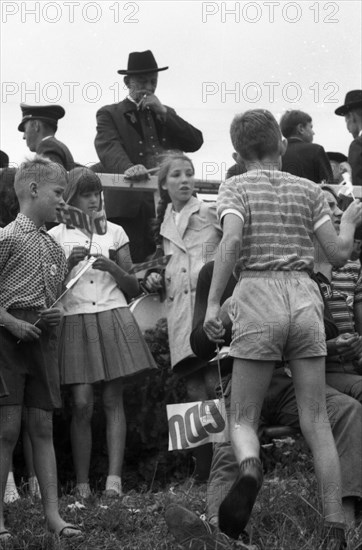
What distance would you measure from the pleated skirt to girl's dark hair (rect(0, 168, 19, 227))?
674 mm

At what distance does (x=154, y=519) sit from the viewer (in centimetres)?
629

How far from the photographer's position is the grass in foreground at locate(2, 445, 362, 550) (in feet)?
18.5

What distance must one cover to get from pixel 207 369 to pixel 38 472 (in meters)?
1.72

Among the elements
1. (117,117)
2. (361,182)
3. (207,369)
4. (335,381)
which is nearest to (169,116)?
(117,117)

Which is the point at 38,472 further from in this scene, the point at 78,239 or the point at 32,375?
the point at 78,239

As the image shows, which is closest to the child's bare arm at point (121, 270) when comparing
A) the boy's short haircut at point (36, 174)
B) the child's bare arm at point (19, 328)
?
the boy's short haircut at point (36, 174)

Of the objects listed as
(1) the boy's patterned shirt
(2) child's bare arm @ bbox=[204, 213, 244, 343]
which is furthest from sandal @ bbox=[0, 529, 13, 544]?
(2) child's bare arm @ bbox=[204, 213, 244, 343]

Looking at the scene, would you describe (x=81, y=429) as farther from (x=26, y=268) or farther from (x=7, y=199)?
(x=26, y=268)

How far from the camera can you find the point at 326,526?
5.47 metres

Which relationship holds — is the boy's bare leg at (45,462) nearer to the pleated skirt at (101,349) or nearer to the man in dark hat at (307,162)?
the pleated skirt at (101,349)

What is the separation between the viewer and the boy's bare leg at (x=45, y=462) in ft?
19.4

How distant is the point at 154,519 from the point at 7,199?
212cm

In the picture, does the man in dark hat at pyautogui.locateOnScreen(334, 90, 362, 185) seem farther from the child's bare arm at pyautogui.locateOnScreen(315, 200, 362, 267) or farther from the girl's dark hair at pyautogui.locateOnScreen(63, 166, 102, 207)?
the child's bare arm at pyautogui.locateOnScreen(315, 200, 362, 267)

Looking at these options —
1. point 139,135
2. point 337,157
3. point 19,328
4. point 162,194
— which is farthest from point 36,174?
point 337,157
